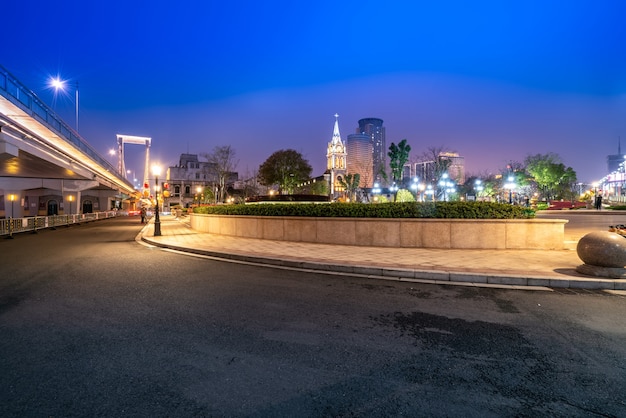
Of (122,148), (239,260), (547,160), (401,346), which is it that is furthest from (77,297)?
(122,148)

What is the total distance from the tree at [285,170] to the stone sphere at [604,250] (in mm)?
58206

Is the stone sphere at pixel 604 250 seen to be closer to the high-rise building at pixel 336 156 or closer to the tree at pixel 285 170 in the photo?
the tree at pixel 285 170

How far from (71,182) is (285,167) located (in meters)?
34.6

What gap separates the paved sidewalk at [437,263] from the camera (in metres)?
7.62

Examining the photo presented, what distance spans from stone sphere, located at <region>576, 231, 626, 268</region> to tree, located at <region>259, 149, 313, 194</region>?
5821 centimetres

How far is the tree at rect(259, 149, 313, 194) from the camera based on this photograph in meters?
65.5

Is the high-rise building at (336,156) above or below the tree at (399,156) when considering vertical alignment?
above

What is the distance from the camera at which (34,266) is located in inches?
406

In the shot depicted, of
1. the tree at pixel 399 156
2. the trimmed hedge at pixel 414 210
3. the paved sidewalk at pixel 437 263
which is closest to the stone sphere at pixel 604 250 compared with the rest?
the paved sidewalk at pixel 437 263

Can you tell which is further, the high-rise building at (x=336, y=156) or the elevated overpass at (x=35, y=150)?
the high-rise building at (x=336, y=156)

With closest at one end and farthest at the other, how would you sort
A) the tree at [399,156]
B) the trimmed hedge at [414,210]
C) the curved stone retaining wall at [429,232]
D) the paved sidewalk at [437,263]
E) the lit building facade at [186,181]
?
the paved sidewalk at [437,263] < the curved stone retaining wall at [429,232] < the trimmed hedge at [414,210] < the tree at [399,156] < the lit building facade at [186,181]

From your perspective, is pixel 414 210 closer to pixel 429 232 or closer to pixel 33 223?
pixel 429 232

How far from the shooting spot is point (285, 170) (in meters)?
65.9

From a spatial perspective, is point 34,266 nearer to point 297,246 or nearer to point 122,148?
point 297,246
